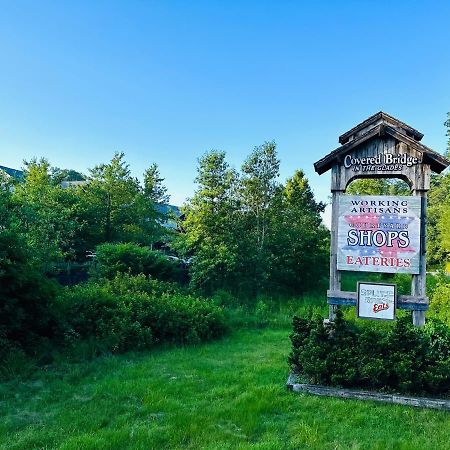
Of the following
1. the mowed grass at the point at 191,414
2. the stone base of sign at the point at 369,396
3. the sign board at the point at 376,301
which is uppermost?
the sign board at the point at 376,301

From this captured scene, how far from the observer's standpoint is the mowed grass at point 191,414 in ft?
13.6

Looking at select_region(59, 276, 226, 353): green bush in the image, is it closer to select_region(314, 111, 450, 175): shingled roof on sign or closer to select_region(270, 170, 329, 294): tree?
select_region(314, 111, 450, 175): shingled roof on sign

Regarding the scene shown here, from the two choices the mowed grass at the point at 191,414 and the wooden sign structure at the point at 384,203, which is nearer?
the mowed grass at the point at 191,414

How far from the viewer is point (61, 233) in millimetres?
16531

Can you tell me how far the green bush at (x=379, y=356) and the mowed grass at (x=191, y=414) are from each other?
0.41 meters

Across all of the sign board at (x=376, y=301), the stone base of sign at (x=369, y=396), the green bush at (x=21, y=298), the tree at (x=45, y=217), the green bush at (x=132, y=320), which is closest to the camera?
the stone base of sign at (x=369, y=396)

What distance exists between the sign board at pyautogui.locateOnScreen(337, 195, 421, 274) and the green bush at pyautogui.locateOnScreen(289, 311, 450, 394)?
3.51 feet

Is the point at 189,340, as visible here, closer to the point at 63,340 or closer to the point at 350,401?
the point at 63,340

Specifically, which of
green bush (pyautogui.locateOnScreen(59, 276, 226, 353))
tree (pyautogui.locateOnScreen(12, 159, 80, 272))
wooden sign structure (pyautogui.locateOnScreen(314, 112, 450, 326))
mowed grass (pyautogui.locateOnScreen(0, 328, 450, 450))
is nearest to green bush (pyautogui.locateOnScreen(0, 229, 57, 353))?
green bush (pyautogui.locateOnScreen(59, 276, 226, 353))

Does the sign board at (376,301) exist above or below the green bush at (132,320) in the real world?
above

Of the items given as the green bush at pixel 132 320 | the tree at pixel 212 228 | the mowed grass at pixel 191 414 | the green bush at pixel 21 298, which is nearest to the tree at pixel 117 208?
the tree at pixel 212 228

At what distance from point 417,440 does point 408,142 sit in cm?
453

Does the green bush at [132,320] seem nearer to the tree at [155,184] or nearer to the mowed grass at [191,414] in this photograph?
the mowed grass at [191,414]

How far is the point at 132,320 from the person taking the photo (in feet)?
28.7
